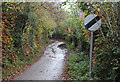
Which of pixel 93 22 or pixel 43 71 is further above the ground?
pixel 93 22

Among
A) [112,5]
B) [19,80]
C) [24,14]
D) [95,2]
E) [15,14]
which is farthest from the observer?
[24,14]

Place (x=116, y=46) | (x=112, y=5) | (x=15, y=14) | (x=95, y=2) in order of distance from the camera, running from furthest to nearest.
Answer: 1. (x=15, y=14)
2. (x=95, y=2)
3. (x=112, y=5)
4. (x=116, y=46)

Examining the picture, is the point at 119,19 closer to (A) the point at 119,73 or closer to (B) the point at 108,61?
(B) the point at 108,61

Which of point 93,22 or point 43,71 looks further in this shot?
point 43,71

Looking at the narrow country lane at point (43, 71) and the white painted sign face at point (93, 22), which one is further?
the narrow country lane at point (43, 71)

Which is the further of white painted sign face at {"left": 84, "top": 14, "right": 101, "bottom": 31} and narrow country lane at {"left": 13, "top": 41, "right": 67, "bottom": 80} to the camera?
narrow country lane at {"left": 13, "top": 41, "right": 67, "bottom": 80}

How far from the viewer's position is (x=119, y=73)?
3.11 m

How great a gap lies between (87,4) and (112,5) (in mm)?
1155

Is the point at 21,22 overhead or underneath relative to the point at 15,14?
underneath

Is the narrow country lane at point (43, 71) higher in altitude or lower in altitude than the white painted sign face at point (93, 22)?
lower

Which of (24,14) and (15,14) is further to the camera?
(24,14)

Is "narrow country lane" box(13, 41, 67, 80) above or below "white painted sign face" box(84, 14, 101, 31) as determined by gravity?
below

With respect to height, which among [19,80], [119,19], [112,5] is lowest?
[19,80]

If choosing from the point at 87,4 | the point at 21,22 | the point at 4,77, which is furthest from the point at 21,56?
the point at 87,4
